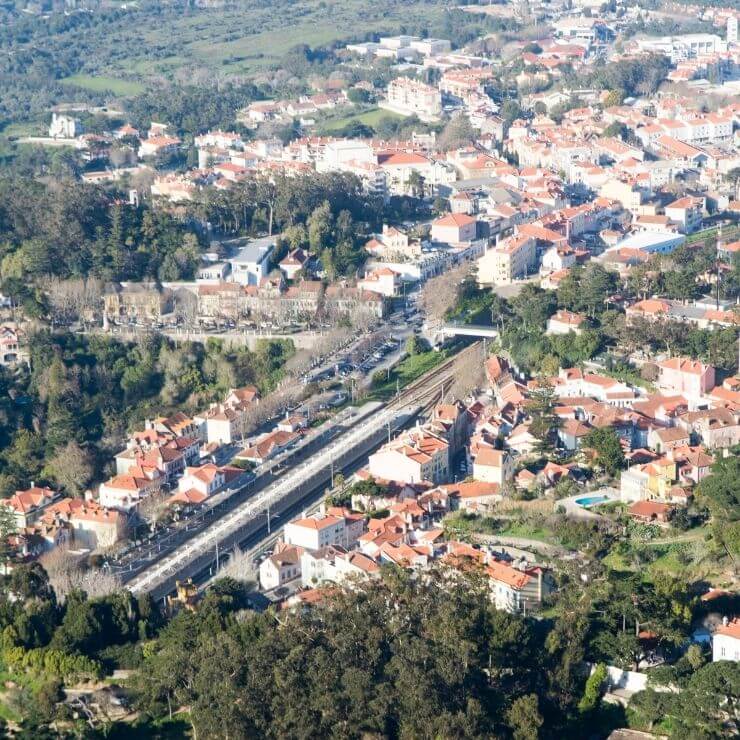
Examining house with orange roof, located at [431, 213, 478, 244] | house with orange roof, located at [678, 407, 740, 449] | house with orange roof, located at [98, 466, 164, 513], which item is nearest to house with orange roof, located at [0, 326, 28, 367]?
house with orange roof, located at [98, 466, 164, 513]

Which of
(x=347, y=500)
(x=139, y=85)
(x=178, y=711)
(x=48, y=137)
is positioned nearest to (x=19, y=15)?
(x=139, y=85)

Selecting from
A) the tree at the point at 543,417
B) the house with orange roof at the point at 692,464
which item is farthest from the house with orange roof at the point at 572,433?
the house with orange roof at the point at 692,464

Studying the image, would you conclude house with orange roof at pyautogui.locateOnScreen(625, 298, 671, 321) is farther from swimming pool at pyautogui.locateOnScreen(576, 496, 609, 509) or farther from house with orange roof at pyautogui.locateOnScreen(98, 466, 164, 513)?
house with orange roof at pyautogui.locateOnScreen(98, 466, 164, 513)

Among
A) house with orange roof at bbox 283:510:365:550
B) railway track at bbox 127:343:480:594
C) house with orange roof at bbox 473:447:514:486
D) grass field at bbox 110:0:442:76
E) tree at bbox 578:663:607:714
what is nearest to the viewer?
tree at bbox 578:663:607:714

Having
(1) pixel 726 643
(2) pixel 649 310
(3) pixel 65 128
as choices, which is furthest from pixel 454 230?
(1) pixel 726 643

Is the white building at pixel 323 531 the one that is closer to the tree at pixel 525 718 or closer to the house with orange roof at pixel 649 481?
the house with orange roof at pixel 649 481

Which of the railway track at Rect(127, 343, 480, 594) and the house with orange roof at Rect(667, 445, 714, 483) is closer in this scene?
the railway track at Rect(127, 343, 480, 594)
